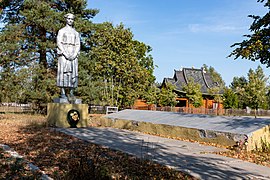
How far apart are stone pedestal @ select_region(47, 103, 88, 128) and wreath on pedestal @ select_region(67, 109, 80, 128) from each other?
0.29ft

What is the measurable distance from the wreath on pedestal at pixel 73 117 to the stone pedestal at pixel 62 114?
3.4 inches

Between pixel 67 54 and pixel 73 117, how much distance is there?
8.47 ft

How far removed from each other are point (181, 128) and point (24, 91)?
42.9ft

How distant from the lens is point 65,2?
20.7 metres

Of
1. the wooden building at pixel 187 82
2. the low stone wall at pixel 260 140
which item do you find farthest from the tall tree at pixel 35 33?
the wooden building at pixel 187 82

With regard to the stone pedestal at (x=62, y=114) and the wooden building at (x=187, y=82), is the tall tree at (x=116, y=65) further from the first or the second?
the wooden building at (x=187, y=82)

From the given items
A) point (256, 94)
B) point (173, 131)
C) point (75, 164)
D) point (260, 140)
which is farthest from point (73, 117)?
point (256, 94)

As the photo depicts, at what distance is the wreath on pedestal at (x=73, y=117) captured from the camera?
34.9ft

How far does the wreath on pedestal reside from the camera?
10.6m

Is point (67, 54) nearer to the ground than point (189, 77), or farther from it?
nearer to the ground

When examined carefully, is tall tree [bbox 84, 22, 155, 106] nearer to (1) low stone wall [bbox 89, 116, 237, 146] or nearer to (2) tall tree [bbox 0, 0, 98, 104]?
(2) tall tree [bbox 0, 0, 98, 104]

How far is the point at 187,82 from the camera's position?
3659cm

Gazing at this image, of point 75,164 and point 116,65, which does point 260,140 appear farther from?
point 116,65

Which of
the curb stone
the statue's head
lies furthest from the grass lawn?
the statue's head
